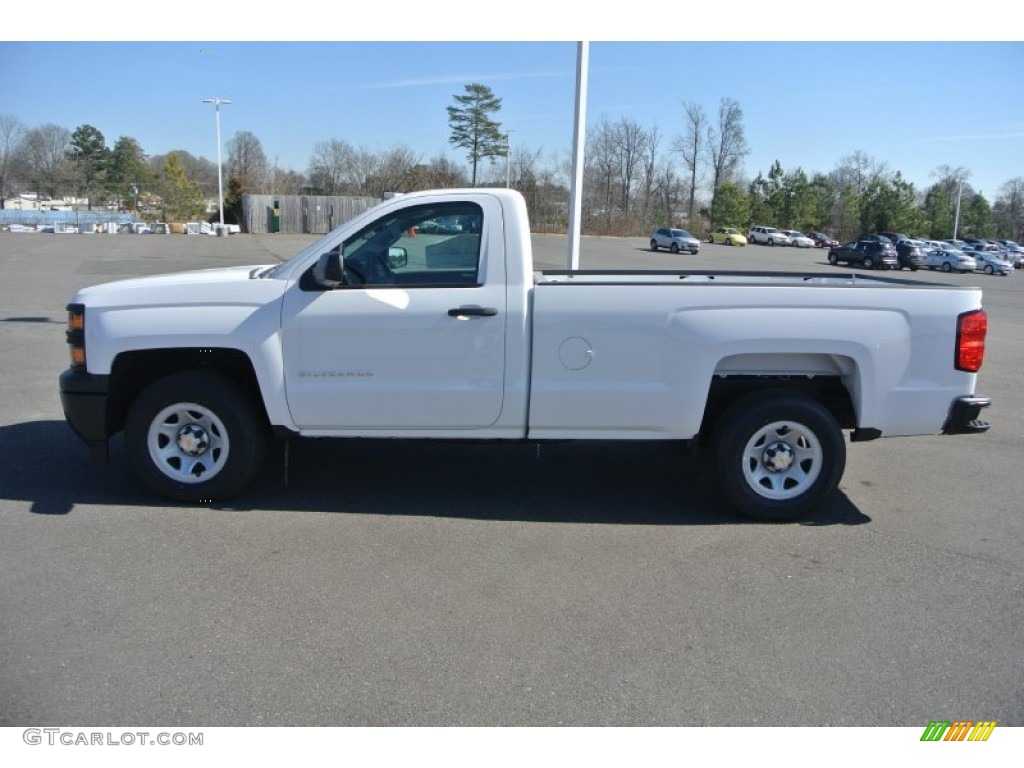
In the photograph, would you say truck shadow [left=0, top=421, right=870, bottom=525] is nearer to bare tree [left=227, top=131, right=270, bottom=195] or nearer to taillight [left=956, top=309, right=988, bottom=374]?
taillight [left=956, top=309, right=988, bottom=374]

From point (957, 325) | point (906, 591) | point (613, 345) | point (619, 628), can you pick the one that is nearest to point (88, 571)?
point (619, 628)

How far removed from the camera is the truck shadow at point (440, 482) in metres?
5.56

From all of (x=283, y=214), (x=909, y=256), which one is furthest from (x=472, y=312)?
(x=283, y=214)

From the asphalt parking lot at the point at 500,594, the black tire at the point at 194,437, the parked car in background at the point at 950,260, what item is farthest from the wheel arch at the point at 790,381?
the parked car in background at the point at 950,260

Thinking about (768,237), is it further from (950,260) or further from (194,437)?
(194,437)

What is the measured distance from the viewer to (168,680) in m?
3.46

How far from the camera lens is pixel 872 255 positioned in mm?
49906

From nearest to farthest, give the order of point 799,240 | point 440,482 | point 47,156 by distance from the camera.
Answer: point 440,482
point 799,240
point 47,156

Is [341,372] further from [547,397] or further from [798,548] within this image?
[798,548]

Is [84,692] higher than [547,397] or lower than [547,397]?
lower

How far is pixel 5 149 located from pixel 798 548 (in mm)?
103822

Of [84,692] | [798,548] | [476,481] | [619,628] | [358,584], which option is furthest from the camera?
[476,481]
